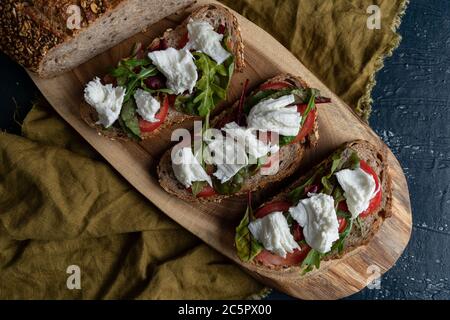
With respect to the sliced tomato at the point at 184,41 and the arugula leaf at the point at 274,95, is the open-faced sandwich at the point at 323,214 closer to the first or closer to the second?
the arugula leaf at the point at 274,95

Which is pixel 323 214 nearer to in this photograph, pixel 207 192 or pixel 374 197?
pixel 374 197

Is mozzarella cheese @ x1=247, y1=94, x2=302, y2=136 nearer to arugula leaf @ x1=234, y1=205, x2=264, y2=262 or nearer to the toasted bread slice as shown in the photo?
the toasted bread slice

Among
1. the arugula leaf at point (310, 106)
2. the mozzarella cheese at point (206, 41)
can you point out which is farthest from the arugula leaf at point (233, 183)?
the mozzarella cheese at point (206, 41)

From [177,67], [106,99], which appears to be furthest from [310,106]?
[106,99]

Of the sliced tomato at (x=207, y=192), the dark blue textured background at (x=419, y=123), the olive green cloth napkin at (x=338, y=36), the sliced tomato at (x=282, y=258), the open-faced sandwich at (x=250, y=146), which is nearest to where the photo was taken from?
the open-faced sandwich at (x=250, y=146)

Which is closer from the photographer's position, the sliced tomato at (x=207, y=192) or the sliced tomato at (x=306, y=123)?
the sliced tomato at (x=306, y=123)

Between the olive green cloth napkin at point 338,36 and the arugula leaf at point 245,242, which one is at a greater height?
the olive green cloth napkin at point 338,36
